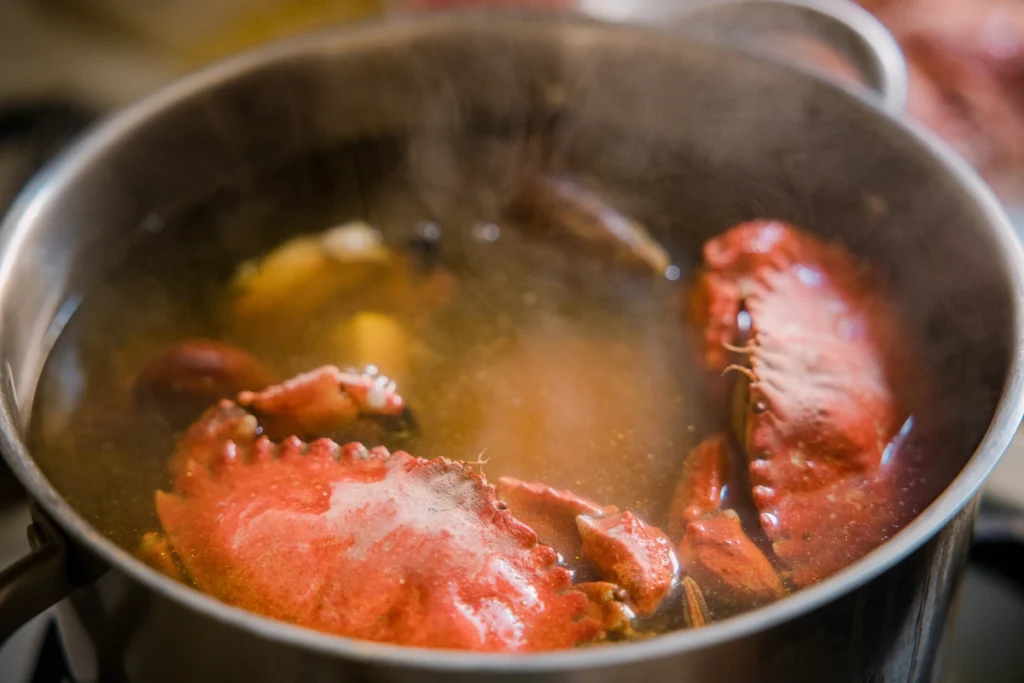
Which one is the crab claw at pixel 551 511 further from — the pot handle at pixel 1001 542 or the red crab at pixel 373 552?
the pot handle at pixel 1001 542

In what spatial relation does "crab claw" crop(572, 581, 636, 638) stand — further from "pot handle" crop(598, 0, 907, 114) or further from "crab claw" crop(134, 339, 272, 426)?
"pot handle" crop(598, 0, 907, 114)

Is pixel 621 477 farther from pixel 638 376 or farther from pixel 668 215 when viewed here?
pixel 668 215

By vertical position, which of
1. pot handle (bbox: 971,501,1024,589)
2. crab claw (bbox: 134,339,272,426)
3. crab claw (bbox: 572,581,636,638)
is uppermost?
crab claw (bbox: 572,581,636,638)

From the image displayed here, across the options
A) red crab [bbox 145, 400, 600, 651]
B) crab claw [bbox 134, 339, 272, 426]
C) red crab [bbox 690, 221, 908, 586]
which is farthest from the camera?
crab claw [bbox 134, 339, 272, 426]

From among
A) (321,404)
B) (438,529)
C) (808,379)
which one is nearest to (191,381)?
(321,404)

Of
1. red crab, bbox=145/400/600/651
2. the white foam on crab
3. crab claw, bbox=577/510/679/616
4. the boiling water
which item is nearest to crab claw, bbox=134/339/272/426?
the boiling water

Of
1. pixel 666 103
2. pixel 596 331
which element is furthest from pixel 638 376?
pixel 666 103
